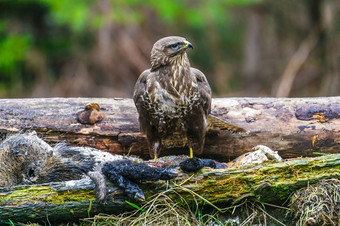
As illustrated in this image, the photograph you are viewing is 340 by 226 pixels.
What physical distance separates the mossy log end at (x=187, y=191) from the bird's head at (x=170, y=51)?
52.3 inches

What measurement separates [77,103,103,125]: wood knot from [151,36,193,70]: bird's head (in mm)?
724

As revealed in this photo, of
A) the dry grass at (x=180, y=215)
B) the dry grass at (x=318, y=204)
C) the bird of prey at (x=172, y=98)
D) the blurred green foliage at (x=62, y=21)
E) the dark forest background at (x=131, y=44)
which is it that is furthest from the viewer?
the dark forest background at (x=131, y=44)

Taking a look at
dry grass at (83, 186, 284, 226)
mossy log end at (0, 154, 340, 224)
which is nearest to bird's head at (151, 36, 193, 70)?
mossy log end at (0, 154, 340, 224)

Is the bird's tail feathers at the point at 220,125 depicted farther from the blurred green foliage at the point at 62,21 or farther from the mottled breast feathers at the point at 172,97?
the blurred green foliage at the point at 62,21

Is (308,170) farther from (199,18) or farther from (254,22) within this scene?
(254,22)

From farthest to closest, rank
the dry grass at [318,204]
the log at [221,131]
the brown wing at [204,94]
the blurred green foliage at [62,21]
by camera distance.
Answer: the blurred green foliage at [62,21], the log at [221,131], the brown wing at [204,94], the dry grass at [318,204]

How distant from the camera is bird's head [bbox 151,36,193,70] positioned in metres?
4.30

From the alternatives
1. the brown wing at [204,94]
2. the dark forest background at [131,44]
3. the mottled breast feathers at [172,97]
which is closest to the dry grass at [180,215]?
the mottled breast feathers at [172,97]

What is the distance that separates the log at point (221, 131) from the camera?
4562 millimetres

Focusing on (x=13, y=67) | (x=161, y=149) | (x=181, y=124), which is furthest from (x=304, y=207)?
(x=13, y=67)

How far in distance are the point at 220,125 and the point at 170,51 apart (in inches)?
35.8

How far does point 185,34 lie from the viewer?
11305mm

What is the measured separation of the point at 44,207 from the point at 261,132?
2259mm

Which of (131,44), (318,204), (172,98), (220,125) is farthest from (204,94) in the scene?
(131,44)
